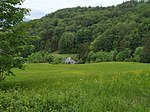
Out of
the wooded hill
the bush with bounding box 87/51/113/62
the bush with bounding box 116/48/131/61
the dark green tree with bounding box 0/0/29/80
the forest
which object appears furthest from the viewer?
the bush with bounding box 87/51/113/62

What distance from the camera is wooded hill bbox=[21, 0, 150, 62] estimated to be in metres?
120

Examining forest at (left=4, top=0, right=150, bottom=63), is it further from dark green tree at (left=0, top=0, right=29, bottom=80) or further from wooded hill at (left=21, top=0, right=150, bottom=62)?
dark green tree at (left=0, top=0, right=29, bottom=80)

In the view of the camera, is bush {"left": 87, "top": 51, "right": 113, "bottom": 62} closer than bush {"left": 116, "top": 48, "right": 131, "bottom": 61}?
No

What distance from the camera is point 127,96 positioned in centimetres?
1019

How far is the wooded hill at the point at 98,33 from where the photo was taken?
119938mm

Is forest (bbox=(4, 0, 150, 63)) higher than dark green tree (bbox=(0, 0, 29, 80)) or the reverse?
higher

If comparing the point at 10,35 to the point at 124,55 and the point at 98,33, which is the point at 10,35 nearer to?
the point at 124,55

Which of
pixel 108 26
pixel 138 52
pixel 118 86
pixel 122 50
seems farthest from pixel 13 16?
pixel 108 26

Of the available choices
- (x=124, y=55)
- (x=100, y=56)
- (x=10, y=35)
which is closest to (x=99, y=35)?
(x=100, y=56)

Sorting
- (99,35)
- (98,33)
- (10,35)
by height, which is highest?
(98,33)

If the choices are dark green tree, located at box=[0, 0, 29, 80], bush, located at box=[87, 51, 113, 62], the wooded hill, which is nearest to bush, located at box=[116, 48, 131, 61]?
the wooded hill

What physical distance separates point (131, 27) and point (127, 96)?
11892 centimetres

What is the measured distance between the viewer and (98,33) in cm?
14325

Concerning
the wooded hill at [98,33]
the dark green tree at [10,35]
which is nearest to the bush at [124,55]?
the wooded hill at [98,33]
